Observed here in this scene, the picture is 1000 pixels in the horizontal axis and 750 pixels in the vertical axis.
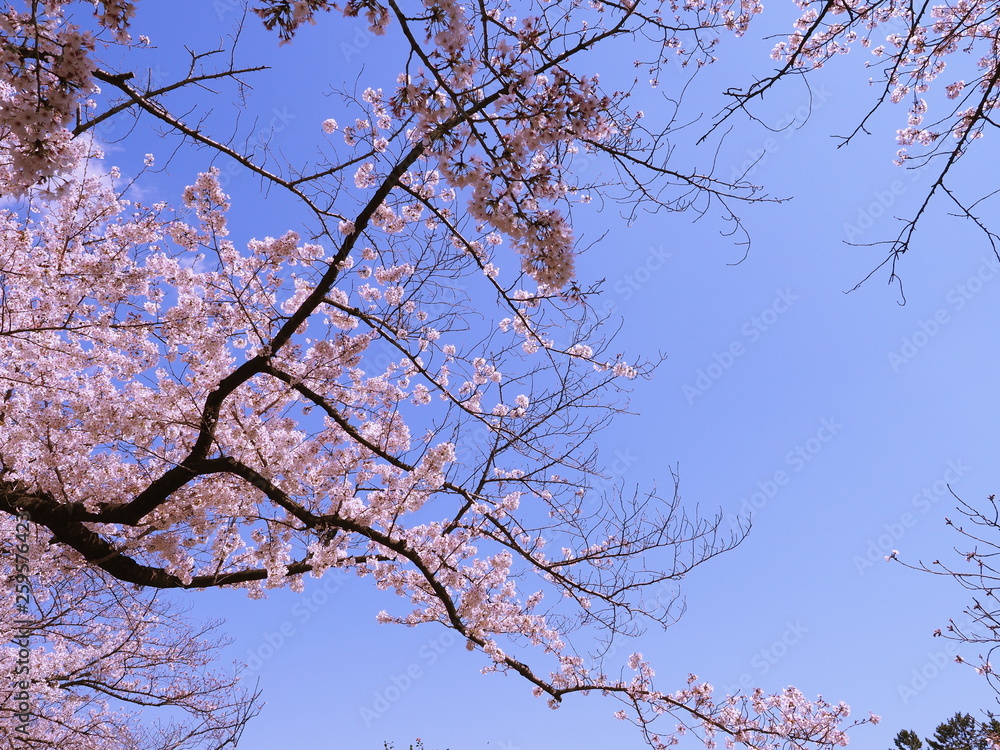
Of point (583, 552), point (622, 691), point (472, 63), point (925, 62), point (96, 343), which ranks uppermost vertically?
point (96, 343)

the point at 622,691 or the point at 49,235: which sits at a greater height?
the point at 49,235

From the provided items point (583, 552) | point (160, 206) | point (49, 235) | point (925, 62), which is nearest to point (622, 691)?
point (583, 552)

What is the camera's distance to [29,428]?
5.48 metres

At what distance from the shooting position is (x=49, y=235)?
17.9 ft

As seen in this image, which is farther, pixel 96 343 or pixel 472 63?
pixel 96 343

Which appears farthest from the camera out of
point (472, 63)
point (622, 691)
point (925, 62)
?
point (622, 691)

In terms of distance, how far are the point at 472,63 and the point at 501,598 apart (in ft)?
23.9

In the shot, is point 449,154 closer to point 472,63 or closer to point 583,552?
point 472,63

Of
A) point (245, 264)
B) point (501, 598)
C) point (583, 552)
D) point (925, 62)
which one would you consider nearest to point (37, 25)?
point (245, 264)

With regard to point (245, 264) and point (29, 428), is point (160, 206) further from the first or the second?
point (29, 428)

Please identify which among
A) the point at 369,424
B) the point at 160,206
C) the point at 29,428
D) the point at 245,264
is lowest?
the point at 369,424

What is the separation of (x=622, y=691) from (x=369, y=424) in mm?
4159

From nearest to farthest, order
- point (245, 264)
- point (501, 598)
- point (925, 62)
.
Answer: point (925, 62) → point (245, 264) → point (501, 598)

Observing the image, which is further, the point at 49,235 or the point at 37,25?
the point at 49,235
